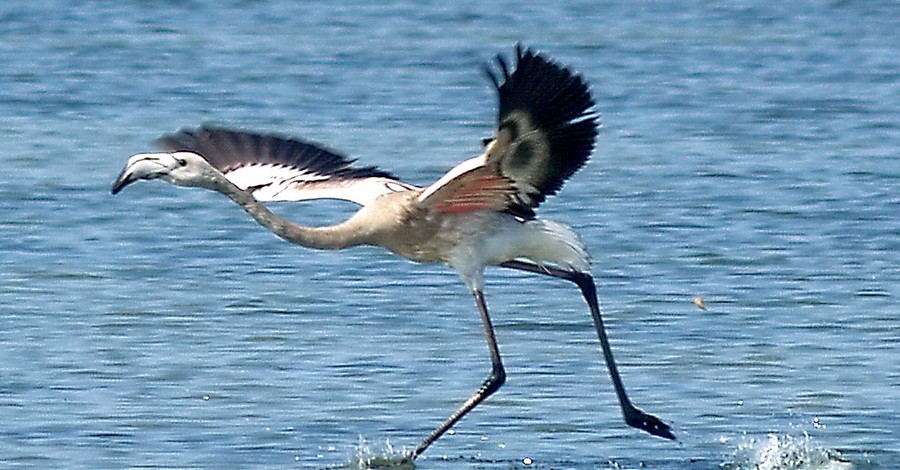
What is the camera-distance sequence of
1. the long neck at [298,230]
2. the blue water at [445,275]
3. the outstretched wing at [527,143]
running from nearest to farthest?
the outstretched wing at [527,143], the long neck at [298,230], the blue water at [445,275]

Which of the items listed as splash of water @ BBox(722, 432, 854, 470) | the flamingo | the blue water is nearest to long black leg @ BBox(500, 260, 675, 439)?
the flamingo

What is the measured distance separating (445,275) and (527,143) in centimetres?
394

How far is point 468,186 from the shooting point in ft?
27.0

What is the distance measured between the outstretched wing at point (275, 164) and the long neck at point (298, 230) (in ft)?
1.89

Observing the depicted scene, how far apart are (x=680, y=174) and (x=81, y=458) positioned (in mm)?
7087

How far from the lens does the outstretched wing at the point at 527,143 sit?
754cm

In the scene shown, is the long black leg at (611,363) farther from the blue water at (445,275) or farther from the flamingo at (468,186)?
the blue water at (445,275)

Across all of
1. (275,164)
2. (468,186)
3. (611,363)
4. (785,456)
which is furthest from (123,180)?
(785,456)

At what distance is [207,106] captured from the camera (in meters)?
17.7

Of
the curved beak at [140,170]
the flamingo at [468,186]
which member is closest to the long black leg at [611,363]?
the flamingo at [468,186]

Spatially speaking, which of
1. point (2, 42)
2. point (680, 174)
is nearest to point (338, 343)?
point (680, 174)

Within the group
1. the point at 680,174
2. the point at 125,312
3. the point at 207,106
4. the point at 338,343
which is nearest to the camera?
the point at 338,343

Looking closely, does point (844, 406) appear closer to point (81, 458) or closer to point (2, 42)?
point (81, 458)

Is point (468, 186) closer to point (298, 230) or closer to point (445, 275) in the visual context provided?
point (298, 230)
